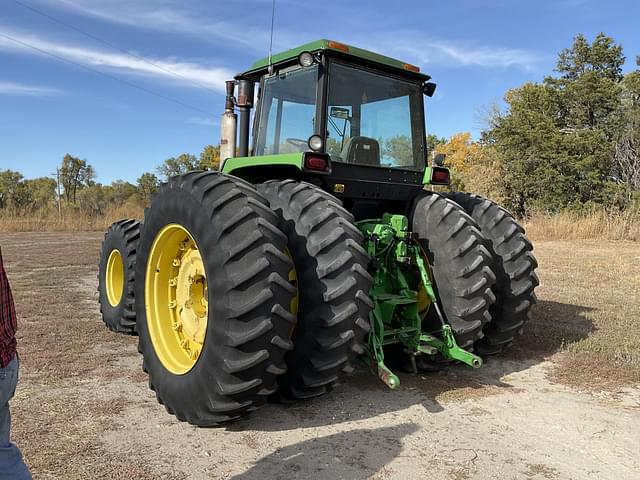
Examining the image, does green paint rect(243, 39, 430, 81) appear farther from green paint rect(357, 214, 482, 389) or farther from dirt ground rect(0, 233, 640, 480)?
dirt ground rect(0, 233, 640, 480)

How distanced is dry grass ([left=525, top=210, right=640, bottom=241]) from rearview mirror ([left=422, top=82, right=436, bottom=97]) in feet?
45.1

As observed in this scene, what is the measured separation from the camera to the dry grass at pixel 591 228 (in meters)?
16.5

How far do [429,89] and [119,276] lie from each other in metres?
4.05

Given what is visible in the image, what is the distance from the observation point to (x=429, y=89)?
5.07 metres

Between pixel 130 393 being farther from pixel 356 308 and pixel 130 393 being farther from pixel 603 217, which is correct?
pixel 603 217

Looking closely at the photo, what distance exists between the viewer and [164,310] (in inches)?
158

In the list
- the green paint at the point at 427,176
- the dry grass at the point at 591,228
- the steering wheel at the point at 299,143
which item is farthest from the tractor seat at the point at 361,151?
the dry grass at the point at 591,228

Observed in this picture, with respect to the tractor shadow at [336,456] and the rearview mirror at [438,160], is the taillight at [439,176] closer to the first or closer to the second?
the rearview mirror at [438,160]

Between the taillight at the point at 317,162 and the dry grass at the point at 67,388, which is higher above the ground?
the taillight at the point at 317,162

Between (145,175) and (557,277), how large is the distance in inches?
2163

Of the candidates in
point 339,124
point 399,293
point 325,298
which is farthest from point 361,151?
point 325,298

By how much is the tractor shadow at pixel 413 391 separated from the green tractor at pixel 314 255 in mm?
166

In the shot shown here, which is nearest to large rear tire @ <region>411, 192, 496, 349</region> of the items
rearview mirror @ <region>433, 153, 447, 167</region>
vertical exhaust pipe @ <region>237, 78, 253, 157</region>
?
rearview mirror @ <region>433, 153, 447, 167</region>

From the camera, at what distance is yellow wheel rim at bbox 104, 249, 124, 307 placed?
6082 mm
